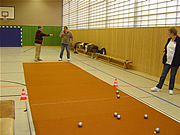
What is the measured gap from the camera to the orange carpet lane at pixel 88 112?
12.4ft

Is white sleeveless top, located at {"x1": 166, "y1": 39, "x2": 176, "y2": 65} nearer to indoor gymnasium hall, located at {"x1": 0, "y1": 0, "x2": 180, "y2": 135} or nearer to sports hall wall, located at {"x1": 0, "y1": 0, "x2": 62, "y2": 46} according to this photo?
indoor gymnasium hall, located at {"x1": 0, "y1": 0, "x2": 180, "y2": 135}

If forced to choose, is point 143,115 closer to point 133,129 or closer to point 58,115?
point 133,129

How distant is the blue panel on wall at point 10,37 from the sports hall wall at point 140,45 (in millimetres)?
12988

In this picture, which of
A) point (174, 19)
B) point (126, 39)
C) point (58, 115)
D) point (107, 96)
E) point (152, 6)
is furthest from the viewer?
point (126, 39)

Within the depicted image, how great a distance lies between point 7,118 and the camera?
2828 mm

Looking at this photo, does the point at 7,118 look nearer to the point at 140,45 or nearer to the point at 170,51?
the point at 170,51

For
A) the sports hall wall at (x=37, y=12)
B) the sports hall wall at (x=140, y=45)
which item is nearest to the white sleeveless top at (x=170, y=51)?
the sports hall wall at (x=140, y=45)

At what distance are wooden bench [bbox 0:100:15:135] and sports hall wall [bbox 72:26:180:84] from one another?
5.76 m

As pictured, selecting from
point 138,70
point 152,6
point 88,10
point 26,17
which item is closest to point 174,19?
point 152,6

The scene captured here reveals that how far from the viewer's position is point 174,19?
7965mm

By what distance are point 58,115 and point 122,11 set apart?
344 inches

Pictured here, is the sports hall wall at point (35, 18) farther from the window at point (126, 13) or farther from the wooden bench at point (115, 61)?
the wooden bench at point (115, 61)

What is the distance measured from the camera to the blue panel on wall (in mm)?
22812

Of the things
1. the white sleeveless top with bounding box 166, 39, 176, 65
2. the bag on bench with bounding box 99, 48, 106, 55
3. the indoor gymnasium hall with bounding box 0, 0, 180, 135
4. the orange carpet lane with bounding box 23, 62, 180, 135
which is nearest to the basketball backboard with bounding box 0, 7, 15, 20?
the indoor gymnasium hall with bounding box 0, 0, 180, 135
